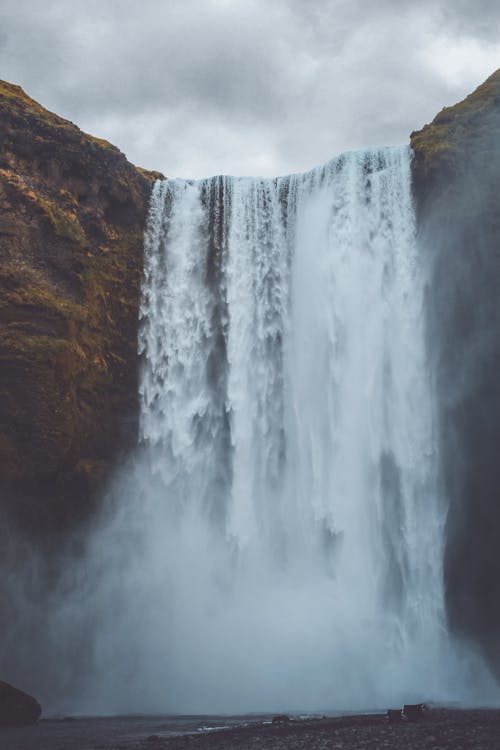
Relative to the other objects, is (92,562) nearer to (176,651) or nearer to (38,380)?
(176,651)

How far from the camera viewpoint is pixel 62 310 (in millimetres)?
21078

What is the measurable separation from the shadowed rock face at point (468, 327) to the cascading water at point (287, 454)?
56cm

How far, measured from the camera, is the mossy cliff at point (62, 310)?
20.3 meters

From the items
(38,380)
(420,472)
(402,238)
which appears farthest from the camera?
(402,238)

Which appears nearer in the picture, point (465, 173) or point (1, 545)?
point (1, 545)

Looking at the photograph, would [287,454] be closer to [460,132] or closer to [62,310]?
[62,310]

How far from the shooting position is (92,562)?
21.8 m

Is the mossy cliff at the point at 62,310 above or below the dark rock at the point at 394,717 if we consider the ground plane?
above

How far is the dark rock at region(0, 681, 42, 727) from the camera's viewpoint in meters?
16.3

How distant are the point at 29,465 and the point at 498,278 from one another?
1520 cm

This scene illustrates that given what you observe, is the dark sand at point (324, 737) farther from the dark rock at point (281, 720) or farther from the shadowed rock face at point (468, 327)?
the shadowed rock face at point (468, 327)

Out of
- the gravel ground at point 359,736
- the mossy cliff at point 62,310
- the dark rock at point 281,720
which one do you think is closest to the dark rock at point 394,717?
the gravel ground at point 359,736

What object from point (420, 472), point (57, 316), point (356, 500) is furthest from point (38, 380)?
point (420, 472)

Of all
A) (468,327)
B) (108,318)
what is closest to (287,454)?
(468,327)
